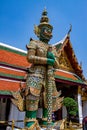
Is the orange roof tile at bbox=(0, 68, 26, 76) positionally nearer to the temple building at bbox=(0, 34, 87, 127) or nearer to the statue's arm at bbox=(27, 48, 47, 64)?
the temple building at bbox=(0, 34, 87, 127)

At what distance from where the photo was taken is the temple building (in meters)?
7.61

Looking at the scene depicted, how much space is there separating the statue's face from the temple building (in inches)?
86.6

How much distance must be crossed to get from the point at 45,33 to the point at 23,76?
2957mm

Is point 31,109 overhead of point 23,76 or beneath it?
beneath

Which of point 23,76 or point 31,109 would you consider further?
point 23,76

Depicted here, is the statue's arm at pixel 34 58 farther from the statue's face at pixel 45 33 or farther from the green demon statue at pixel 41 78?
the statue's face at pixel 45 33

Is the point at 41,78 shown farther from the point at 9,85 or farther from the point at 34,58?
the point at 9,85

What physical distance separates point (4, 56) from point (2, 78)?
1826 mm

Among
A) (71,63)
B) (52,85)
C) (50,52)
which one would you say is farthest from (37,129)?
(71,63)

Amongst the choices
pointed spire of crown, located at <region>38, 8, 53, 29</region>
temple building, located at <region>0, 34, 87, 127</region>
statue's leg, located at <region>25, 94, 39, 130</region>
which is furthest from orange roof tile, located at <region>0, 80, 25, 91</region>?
pointed spire of crown, located at <region>38, 8, 53, 29</region>

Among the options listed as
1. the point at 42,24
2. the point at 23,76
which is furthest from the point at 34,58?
the point at 23,76

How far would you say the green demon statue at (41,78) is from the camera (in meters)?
5.09

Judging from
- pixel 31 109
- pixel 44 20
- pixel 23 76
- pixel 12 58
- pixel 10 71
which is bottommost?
pixel 31 109

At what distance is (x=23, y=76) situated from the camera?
8.23 metres
